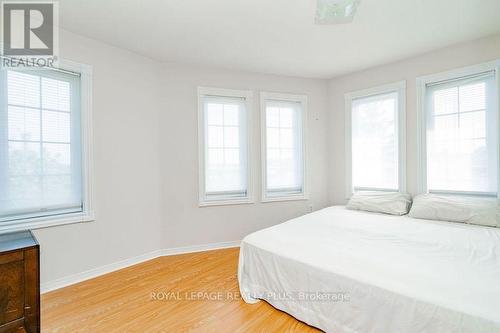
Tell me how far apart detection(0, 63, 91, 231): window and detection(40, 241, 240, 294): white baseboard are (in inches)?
22.6

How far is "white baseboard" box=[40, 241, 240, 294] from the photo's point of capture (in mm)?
2364

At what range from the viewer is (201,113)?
133 inches

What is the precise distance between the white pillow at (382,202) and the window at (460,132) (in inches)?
12.0

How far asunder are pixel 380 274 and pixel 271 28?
2306mm

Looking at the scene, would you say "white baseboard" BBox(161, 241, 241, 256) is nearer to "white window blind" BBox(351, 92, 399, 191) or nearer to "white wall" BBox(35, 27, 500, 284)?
"white wall" BBox(35, 27, 500, 284)

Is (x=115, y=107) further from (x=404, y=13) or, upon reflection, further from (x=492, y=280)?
(x=492, y=280)

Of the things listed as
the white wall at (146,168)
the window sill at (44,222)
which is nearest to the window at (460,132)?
the white wall at (146,168)

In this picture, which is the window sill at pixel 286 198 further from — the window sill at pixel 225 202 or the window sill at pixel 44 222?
the window sill at pixel 44 222

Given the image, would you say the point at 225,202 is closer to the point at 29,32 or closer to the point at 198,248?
the point at 198,248

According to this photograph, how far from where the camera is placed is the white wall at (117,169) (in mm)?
2457

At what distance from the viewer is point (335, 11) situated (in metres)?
2.15

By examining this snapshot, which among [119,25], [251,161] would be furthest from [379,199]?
[119,25]

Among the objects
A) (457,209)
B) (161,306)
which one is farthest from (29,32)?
(457,209)

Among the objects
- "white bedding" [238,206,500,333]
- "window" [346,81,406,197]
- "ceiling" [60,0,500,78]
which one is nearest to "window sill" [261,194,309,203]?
"window" [346,81,406,197]
